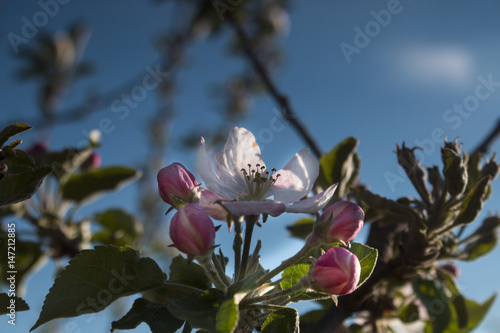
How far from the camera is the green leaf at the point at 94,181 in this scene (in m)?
2.13

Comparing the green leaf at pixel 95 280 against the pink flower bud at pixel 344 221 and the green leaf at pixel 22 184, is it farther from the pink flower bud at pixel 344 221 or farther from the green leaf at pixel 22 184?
the pink flower bud at pixel 344 221

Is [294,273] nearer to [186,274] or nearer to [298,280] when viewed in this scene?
[298,280]

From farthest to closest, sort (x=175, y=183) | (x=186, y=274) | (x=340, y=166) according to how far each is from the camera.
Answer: (x=340, y=166)
(x=186, y=274)
(x=175, y=183)

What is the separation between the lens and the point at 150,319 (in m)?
0.94

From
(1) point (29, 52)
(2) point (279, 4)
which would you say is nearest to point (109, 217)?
(2) point (279, 4)

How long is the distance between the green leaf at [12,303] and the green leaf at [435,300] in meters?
1.10

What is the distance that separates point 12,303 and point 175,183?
0.40m

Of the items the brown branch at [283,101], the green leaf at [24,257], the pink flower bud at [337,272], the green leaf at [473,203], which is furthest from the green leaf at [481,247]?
the green leaf at [24,257]

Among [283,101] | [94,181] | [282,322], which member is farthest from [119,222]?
[282,322]

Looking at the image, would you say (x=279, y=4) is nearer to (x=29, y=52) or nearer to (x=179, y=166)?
(x=179, y=166)

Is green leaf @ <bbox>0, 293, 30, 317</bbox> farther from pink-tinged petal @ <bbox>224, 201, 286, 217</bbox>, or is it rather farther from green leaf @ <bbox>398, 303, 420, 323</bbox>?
green leaf @ <bbox>398, 303, 420, 323</bbox>

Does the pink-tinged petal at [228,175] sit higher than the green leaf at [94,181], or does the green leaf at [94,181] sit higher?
the green leaf at [94,181]

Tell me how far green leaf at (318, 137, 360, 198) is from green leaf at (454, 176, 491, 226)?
34 cm

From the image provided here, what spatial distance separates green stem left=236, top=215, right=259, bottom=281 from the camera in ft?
3.17
